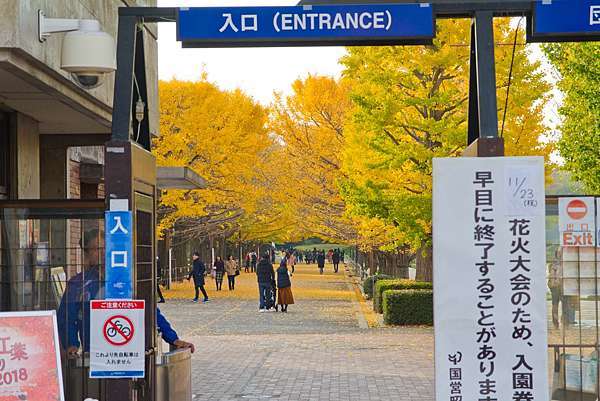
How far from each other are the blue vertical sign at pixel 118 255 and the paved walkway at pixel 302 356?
6.82 meters

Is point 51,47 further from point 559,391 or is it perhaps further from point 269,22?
point 559,391

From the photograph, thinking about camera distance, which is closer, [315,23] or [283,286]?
[315,23]

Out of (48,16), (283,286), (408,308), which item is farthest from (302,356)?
(283,286)

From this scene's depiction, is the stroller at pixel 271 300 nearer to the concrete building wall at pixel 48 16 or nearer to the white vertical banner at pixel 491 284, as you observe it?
the concrete building wall at pixel 48 16

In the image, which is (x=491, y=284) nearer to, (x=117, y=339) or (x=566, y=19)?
(x=566, y=19)

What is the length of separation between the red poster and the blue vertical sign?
434 mm

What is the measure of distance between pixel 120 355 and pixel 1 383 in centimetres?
76

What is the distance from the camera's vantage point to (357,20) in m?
7.68

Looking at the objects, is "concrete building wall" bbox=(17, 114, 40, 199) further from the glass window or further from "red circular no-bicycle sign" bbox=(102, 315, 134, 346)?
"red circular no-bicycle sign" bbox=(102, 315, 134, 346)

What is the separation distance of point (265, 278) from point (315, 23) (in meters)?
25.6

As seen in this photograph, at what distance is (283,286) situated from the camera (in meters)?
32.7

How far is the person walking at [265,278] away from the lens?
3284 cm

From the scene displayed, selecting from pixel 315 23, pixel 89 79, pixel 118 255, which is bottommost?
pixel 118 255

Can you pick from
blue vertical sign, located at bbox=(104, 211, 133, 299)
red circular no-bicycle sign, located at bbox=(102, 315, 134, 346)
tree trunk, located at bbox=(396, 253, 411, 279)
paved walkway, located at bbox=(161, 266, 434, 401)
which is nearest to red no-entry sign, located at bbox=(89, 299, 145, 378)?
red circular no-bicycle sign, located at bbox=(102, 315, 134, 346)
